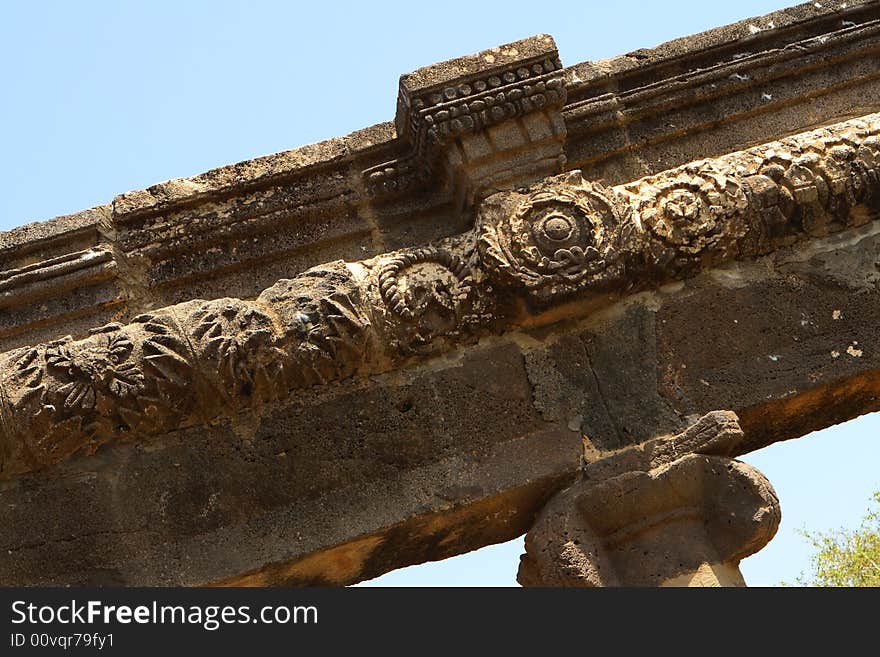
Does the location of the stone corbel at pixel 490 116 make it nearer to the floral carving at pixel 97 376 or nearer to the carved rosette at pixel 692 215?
the carved rosette at pixel 692 215

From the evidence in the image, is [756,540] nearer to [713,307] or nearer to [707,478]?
[707,478]

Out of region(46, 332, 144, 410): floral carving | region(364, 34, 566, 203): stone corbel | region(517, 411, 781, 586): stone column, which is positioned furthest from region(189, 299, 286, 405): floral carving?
region(517, 411, 781, 586): stone column

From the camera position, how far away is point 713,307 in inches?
187

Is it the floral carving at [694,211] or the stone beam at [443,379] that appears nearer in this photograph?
the stone beam at [443,379]

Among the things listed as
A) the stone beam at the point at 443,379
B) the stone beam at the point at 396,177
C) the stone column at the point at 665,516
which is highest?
the stone beam at the point at 396,177

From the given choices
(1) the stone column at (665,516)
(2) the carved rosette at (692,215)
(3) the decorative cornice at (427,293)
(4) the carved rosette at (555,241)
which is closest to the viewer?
(1) the stone column at (665,516)

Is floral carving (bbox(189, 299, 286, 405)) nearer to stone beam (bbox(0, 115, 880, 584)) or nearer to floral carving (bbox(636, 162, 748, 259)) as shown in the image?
stone beam (bbox(0, 115, 880, 584))

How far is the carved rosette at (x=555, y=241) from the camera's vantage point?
4.57 m

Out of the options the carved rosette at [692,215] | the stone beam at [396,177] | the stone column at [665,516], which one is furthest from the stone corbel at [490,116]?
the stone column at [665,516]

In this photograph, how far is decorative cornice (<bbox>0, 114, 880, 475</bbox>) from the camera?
441 centimetres

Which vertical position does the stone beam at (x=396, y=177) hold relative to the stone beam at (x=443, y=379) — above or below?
above

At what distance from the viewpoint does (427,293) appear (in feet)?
15.0

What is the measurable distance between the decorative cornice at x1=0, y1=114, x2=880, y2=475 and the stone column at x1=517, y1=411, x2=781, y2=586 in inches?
25.1

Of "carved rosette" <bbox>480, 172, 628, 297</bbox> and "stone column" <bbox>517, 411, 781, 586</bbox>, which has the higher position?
"carved rosette" <bbox>480, 172, 628, 297</bbox>
